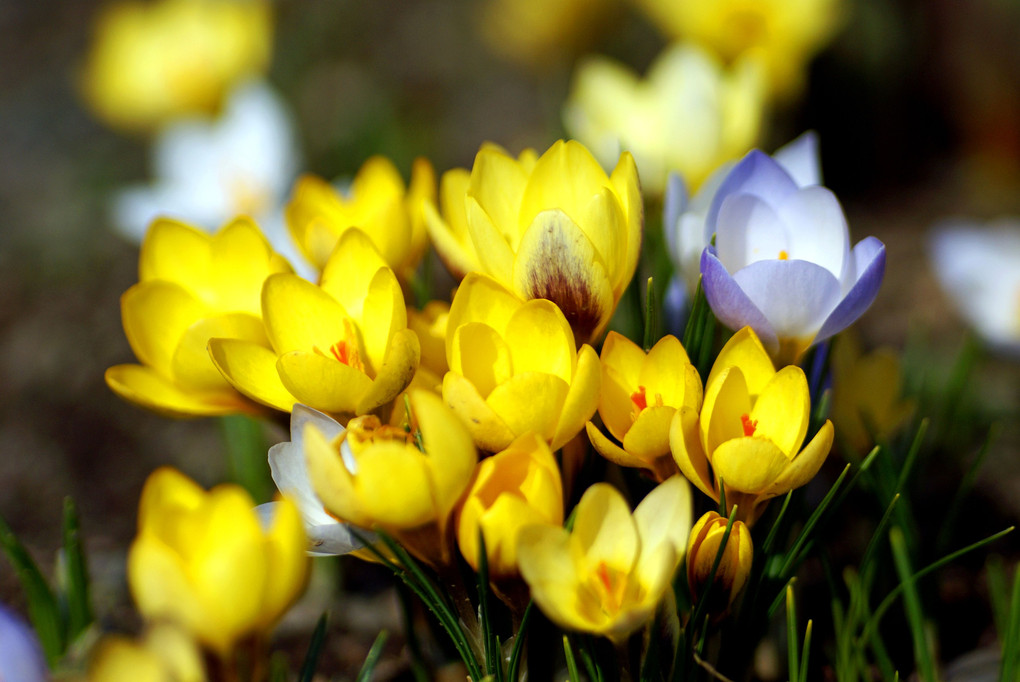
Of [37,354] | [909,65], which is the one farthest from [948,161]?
[37,354]

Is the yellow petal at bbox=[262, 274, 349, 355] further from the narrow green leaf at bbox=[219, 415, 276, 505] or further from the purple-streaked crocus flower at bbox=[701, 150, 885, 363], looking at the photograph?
the narrow green leaf at bbox=[219, 415, 276, 505]

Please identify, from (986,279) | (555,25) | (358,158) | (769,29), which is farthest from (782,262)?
(555,25)

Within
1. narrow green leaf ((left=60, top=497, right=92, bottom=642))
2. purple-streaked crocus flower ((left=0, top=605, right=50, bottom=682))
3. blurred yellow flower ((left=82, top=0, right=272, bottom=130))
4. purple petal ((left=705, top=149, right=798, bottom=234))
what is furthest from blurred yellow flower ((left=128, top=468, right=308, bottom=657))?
blurred yellow flower ((left=82, top=0, right=272, bottom=130))

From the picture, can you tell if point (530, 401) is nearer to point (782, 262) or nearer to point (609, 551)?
point (609, 551)

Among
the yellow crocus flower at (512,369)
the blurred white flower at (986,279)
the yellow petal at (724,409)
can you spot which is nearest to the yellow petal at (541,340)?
the yellow crocus flower at (512,369)

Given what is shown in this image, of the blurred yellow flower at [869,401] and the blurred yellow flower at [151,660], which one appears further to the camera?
the blurred yellow flower at [869,401]

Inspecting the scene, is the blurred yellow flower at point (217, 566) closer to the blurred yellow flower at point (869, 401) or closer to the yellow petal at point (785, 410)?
the yellow petal at point (785, 410)
